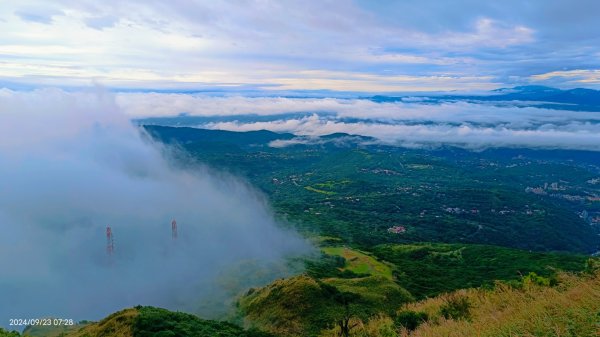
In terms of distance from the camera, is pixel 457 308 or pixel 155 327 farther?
pixel 155 327

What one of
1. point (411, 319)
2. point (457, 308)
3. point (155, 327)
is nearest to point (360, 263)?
point (155, 327)

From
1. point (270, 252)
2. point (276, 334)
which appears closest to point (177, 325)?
point (276, 334)

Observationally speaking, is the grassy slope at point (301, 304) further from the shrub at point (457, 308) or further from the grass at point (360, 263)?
the grass at point (360, 263)

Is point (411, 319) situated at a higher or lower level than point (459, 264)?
higher

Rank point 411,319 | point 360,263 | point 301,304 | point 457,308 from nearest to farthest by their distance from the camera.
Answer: point 457,308 → point 411,319 → point 301,304 → point 360,263

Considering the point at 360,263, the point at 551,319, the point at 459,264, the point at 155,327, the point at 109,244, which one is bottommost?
the point at 459,264

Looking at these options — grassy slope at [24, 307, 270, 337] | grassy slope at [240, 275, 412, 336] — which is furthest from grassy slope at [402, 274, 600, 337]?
grassy slope at [240, 275, 412, 336]

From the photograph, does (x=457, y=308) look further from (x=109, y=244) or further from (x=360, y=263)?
(x=109, y=244)

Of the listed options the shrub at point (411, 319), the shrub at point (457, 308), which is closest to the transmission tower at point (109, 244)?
the shrub at point (411, 319)
